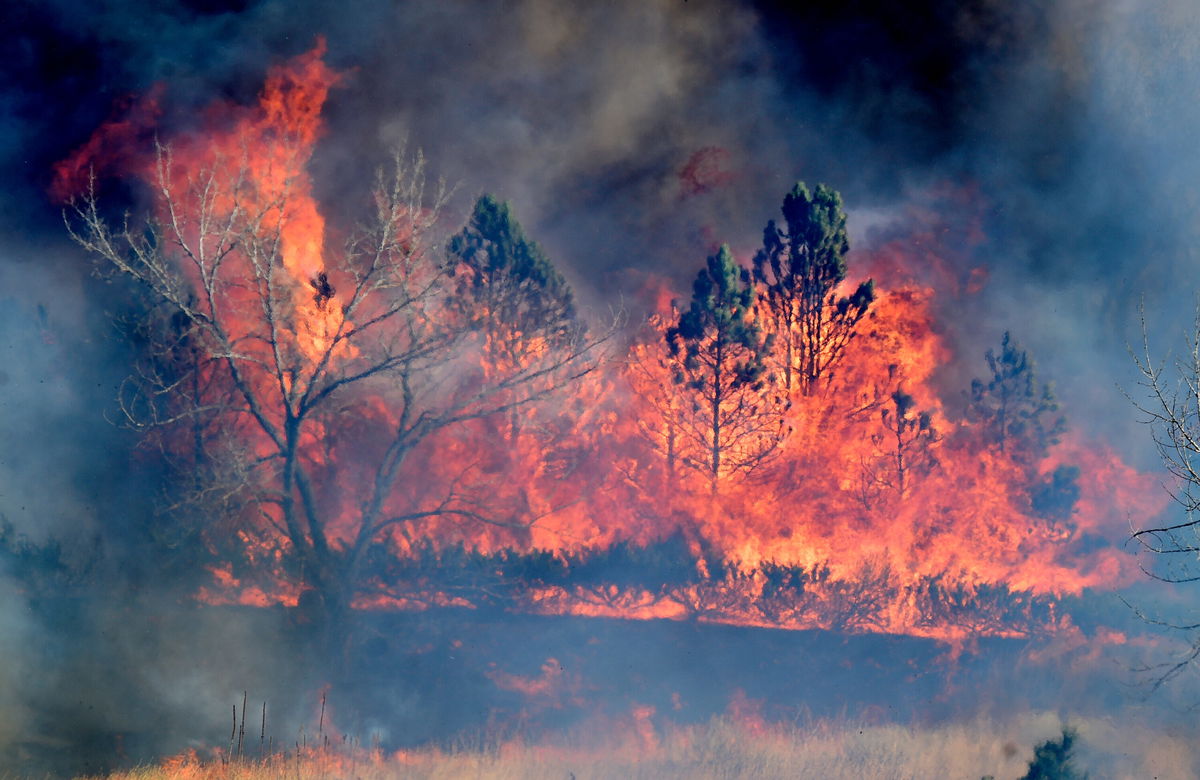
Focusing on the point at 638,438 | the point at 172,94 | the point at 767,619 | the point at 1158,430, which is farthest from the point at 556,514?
the point at 1158,430

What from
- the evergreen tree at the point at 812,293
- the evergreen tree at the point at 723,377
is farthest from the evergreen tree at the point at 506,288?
the evergreen tree at the point at 812,293

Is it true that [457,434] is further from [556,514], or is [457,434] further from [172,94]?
[172,94]

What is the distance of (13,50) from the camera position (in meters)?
17.1

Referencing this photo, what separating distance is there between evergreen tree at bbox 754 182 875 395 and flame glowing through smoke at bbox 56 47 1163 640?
16.5 inches

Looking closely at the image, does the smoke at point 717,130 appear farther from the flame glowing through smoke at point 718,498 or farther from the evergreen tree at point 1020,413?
the flame glowing through smoke at point 718,498

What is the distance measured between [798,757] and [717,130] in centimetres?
1088

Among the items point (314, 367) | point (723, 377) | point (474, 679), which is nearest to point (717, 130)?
point (723, 377)

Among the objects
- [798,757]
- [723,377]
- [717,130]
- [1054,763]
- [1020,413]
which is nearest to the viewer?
[1054,763]

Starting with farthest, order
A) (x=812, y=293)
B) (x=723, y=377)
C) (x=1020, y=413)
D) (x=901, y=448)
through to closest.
→ (x=812, y=293) → (x=1020, y=413) → (x=723, y=377) → (x=901, y=448)

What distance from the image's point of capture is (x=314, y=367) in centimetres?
1603

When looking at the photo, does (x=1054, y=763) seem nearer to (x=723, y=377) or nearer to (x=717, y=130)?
(x=723, y=377)

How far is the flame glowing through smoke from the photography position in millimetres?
16578

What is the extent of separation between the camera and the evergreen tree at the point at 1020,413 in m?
18.5

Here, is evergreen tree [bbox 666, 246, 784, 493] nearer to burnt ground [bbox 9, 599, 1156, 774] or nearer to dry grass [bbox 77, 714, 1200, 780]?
burnt ground [bbox 9, 599, 1156, 774]
